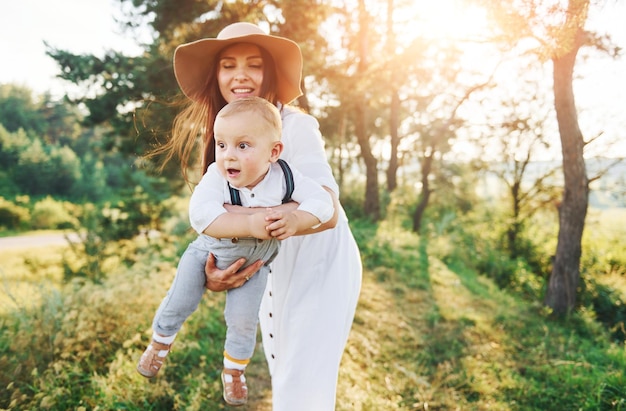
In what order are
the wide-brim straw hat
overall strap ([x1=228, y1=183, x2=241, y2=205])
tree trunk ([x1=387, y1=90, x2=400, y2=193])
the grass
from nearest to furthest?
1. overall strap ([x1=228, y1=183, x2=241, y2=205])
2. the wide-brim straw hat
3. the grass
4. tree trunk ([x1=387, y1=90, x2=400, y2=193])

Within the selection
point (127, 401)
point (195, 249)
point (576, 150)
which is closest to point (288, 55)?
point (195, 249)

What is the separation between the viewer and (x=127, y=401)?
293 cm

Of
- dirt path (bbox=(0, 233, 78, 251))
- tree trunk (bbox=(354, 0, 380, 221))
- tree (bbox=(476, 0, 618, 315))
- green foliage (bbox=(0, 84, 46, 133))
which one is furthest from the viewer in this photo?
green foliage (bbox=(0, 84, 46, 133))

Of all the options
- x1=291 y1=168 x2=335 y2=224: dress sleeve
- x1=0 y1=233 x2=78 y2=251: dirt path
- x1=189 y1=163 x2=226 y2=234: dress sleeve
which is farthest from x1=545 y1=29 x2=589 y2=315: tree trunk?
x1=0 y1=233 x2=78 y2=251: dirt path

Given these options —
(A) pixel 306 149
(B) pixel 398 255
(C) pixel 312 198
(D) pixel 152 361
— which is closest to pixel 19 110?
(B) pixel 398 255

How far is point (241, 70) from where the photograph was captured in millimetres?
1871

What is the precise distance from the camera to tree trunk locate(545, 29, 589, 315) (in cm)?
632

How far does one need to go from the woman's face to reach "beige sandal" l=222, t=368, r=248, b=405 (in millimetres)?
1263

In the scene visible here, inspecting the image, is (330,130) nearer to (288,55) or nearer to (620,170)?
(620,170)

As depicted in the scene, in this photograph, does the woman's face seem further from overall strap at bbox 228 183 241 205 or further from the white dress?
overall strap at bbox 228 183 241 205

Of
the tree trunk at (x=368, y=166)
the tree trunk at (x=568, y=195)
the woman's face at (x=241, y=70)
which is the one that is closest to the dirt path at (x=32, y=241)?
the tree trunk at (x=368, y=166)

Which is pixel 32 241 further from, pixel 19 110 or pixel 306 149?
pixel 19 110

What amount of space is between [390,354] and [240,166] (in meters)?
3.89

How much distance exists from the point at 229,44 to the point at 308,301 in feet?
4.19
